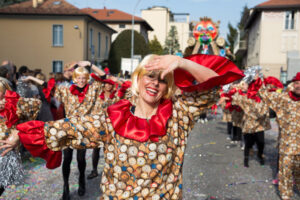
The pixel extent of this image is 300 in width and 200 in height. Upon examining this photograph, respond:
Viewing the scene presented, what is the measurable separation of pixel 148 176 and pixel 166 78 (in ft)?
2.37

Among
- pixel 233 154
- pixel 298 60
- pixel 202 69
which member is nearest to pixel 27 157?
pixel 233 154

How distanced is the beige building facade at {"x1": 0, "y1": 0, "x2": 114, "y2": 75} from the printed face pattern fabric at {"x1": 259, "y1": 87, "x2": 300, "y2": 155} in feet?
80.7

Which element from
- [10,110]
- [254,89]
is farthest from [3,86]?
[254,89]

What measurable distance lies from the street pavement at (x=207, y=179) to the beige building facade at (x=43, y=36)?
2183cm

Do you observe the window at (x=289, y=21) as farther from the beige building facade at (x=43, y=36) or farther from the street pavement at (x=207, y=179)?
the street pavement at (x=207, y=179)

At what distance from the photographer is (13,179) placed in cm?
380

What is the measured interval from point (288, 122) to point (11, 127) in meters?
3.93

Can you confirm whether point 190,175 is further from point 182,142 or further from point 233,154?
point 182,142

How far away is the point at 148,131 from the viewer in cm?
218

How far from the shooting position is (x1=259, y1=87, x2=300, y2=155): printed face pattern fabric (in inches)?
180

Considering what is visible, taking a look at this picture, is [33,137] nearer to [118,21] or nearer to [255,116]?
[255,116]

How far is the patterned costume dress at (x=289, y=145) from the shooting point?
15.0ft

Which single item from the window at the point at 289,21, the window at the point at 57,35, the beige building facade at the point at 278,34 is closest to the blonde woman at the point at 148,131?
the window at the point at 57,35

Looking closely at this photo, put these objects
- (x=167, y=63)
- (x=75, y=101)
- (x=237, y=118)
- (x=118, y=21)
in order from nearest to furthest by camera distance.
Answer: (x=167, y=63), (x=75, y=101), (x=237, y=118), (x=118, y=21)
